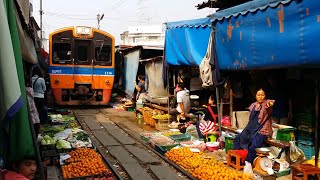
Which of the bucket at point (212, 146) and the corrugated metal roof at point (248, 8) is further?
the bucket at point (212, 146)

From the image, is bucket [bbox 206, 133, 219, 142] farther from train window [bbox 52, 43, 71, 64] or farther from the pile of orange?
train window [bbox 52, 43, 71, 64]

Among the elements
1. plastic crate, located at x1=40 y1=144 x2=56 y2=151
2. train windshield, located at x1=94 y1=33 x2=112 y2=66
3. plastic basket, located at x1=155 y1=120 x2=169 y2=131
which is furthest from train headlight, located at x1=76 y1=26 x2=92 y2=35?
plastic crate, located at x1=40 y1=144 x2=56 y2=151

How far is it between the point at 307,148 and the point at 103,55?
1092 centimetres

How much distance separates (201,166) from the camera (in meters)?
6.27

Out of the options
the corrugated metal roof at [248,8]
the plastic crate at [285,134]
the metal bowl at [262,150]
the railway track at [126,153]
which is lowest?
the railway track at [126,153]

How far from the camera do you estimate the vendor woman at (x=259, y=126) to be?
20.6 ft

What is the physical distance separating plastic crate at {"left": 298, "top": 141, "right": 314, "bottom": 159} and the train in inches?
404

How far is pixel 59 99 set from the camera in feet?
49.7

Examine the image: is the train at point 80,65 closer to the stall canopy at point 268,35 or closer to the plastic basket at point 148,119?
the plastic basket at point 148,119

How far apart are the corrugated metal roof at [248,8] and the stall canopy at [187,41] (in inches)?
25.7

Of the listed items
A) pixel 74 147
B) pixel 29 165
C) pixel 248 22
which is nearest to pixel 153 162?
pixel 74 147

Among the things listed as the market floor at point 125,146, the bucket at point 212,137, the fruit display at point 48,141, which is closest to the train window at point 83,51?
the market floor at point 125,146

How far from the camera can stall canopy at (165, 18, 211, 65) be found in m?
8.54

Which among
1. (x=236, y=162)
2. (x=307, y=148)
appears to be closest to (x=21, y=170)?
(x=236, y=162)
